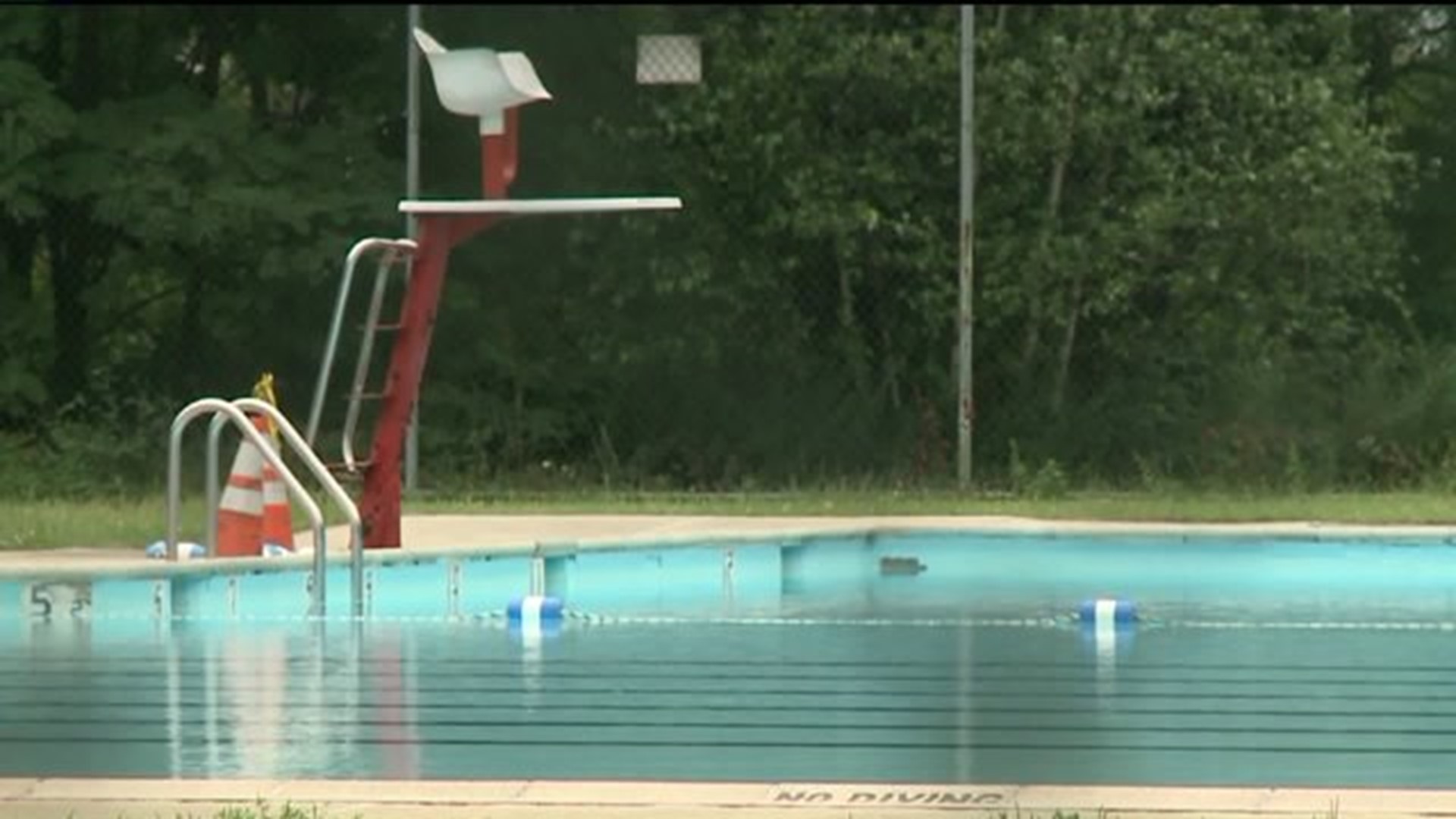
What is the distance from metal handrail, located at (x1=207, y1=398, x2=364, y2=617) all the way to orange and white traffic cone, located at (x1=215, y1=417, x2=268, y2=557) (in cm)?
25

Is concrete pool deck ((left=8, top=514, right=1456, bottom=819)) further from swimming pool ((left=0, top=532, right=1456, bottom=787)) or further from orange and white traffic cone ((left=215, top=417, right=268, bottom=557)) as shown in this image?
orange and white traffic cone ((left=215, top=417, right=268, bottom=557))

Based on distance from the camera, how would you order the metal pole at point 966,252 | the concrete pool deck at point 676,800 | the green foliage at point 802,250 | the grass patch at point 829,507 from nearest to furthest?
the concrete pool deck at point 676,800
the grass patch at point 829,507
the metal pole at point 966,252
the green foliage at point 802,250

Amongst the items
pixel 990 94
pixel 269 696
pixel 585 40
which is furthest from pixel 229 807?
pixel 585 40

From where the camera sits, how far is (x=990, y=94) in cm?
1661

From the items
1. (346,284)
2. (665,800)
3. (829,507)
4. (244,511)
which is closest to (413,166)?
(829,507)

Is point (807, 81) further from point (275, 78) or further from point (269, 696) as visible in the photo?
point (269, 696)

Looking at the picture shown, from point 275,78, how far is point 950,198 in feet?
13.5

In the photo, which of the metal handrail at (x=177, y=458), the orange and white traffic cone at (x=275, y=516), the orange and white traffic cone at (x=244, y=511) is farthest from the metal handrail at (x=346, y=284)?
the metal handrail at (x=177, y=458)

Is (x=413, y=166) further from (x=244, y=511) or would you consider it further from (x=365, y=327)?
(x=244, y=511)

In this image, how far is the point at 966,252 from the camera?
16.1 metres

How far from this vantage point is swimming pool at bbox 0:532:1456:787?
21.1ft

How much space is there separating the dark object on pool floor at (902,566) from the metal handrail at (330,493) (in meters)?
2.98

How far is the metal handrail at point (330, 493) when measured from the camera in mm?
10094

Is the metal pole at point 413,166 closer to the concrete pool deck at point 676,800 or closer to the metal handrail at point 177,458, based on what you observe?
the metal handrail at point 177,458
